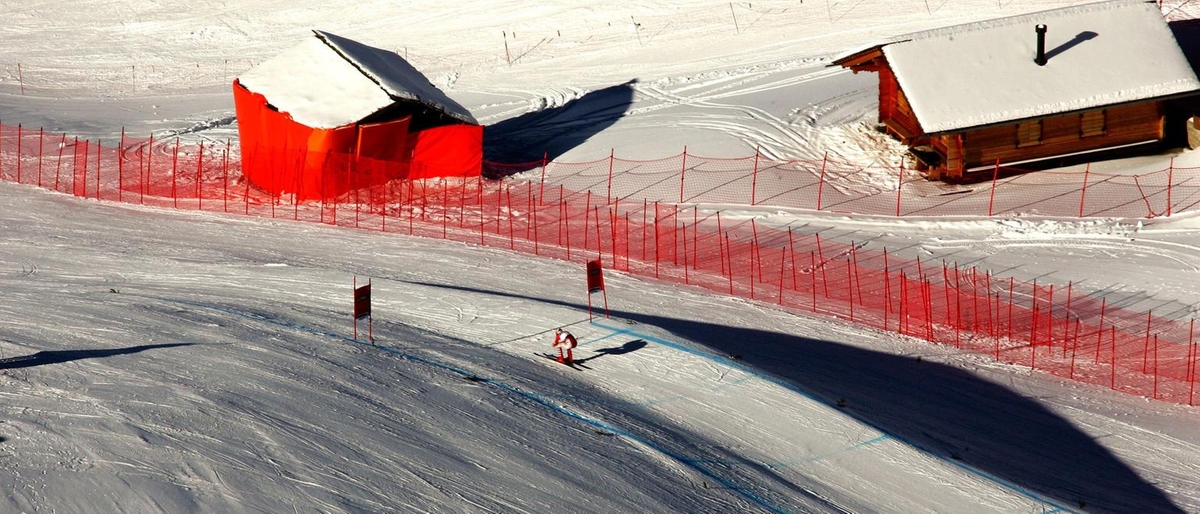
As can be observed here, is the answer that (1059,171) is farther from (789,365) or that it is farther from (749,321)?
(789,365)

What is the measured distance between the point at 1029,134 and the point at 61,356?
20384mm

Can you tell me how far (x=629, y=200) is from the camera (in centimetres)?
2720

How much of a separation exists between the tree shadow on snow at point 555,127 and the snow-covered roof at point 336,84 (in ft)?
7.36

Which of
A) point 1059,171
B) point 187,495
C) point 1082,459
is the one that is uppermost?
point 1059,171

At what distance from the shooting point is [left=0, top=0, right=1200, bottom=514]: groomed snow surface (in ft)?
37.1

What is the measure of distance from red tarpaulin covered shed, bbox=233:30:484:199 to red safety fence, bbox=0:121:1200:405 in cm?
21

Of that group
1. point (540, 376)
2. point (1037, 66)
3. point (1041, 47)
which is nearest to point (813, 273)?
point (1037, 66)

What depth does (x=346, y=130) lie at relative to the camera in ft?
88.8

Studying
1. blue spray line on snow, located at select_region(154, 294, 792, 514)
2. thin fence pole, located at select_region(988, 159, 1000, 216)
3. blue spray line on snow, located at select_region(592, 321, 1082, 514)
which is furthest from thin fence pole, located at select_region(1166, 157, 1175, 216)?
blue spray line on snow, located at select_region(154, 294, 792, 514)

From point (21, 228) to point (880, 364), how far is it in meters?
15.3

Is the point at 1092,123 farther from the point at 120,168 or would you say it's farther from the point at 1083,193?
the point at 120,168

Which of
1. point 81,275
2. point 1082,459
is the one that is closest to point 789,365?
point 1082,459

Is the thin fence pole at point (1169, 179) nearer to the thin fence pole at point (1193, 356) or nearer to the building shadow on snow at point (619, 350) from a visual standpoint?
the thin fence pole at point (1193, 356)

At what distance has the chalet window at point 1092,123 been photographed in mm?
27438
